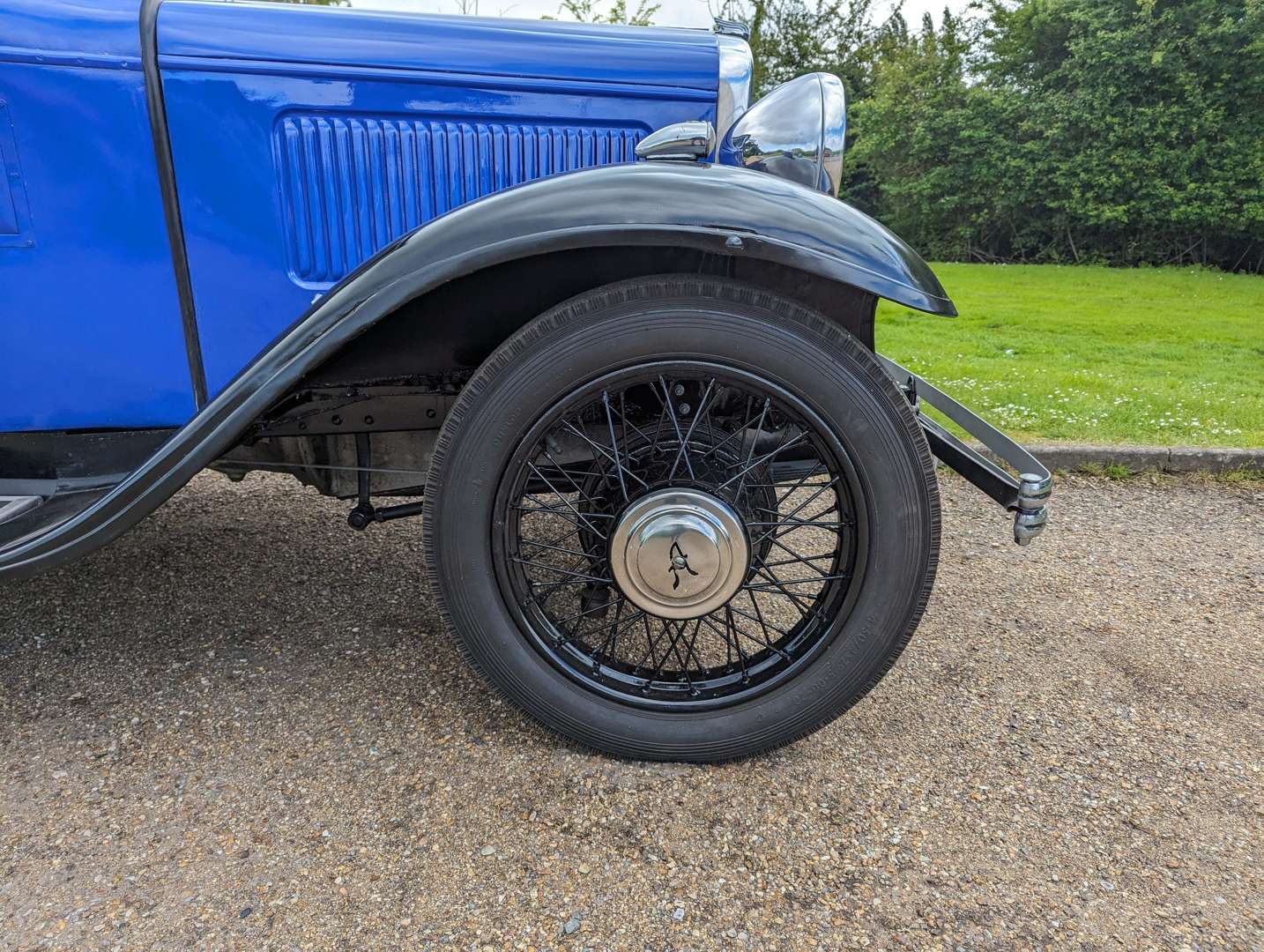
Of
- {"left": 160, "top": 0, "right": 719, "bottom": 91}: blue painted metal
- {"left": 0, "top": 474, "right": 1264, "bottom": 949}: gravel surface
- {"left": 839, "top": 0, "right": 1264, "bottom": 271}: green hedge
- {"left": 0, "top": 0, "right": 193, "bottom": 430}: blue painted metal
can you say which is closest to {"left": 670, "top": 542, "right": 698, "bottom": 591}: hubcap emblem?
{"left": 0, "top": 474, "right": 1264, "bottom": 949}: gravel surface

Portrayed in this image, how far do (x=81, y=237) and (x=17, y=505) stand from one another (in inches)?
25.5

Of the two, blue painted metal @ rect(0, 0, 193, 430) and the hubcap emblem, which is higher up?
blue painted metal @ rect(0, 0, 193, 430)

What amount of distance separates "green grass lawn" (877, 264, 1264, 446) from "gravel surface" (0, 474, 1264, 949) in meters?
1.90

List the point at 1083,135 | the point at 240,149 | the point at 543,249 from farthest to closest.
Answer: the point at 1083,135 < the point at 240,149 < the point at 543,249

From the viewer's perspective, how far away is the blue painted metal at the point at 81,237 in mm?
1804

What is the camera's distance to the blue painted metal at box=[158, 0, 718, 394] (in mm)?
1894

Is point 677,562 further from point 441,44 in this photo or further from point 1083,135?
point 1083,135

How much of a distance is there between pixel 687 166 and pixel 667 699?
3.68 feet

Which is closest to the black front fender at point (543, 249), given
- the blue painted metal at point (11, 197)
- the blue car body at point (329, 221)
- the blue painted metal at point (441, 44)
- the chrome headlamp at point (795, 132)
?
the blue car body at point (329, 221)

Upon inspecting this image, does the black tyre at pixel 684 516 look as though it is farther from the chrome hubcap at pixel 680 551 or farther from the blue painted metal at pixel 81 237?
the blue painted metal at pixel 81 237

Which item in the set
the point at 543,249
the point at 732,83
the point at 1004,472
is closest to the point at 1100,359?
the point at 1004,472

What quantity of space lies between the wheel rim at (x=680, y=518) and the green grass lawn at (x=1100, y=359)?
8.91ft

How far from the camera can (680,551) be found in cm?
164

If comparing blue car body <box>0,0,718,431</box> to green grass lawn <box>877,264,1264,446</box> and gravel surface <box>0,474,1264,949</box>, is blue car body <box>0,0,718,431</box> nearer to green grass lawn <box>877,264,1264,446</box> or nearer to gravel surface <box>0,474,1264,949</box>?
gravel surface <box>0,474,1264,949</box>
